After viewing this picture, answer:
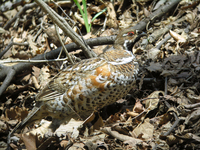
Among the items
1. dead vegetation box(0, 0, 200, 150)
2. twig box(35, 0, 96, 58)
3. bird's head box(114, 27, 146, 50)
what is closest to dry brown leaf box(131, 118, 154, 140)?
dead vegetation box(0, 0, 200, 150)

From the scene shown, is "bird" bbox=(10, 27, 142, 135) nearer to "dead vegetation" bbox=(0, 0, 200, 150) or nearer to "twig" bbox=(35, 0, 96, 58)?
"dead vegetation" bbox=(0, 0, 200, 150)

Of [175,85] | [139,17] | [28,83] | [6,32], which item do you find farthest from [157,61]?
[6,32]

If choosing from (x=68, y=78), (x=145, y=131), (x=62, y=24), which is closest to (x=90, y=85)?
(x=68, y=78)

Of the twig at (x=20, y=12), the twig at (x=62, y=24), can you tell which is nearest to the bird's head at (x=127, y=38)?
the twig at (x=62, y=24)

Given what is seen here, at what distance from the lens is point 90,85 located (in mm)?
3863

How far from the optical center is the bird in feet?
12.6

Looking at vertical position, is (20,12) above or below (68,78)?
above

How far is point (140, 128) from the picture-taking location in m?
3.73

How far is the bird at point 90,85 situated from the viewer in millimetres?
3844

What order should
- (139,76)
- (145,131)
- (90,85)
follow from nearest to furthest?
1. (145,131)
2. (90,85)
3. (139,76)

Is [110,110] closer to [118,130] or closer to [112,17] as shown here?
[118,130]

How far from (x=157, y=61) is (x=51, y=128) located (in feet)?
9.07

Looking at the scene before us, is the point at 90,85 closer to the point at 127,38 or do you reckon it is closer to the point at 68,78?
the point at 68,78

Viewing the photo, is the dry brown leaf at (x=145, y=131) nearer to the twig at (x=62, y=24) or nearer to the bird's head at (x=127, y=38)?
the bird's head at (x=127, y=38)
